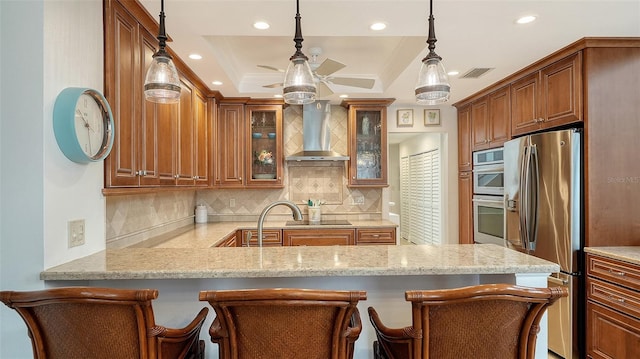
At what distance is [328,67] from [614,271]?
2397 millimetres

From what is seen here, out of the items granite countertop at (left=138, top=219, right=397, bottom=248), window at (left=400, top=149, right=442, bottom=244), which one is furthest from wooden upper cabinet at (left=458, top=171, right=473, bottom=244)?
granite countertop at (left=138, top=219, right=397, bottom=248)

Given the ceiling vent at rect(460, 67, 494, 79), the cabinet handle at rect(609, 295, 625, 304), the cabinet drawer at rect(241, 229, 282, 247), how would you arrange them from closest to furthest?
the cabinet handle at rect(609, 295, 625, 304)
the ceiling vent at rect(460, 67, 494, 79)
the cabinet drawer at rect(241, 229, 282, 247)

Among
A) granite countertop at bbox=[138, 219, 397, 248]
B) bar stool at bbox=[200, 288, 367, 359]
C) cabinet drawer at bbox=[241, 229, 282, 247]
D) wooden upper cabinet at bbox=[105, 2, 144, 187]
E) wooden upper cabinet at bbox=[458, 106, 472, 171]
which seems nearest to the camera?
bar stool at bbox=[200, 288, 367, 359]

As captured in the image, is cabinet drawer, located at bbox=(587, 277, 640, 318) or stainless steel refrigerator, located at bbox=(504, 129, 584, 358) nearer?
cabinet drawer, located at bbox=(587, 277, 640, 318)

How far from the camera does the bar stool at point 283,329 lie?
102cm

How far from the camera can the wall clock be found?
4.70 ft

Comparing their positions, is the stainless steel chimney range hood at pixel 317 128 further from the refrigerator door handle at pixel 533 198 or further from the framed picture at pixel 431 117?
the refrigerator door handle at pixel 533 198

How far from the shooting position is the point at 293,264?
1.40m

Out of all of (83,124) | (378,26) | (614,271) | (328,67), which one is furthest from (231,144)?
(614,271)

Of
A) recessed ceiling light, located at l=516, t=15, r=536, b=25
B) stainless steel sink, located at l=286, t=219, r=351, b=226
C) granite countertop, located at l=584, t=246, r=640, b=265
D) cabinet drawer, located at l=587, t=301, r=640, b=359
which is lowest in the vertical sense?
cabinet drawer, located at l=587, t=301, r=640, b=359

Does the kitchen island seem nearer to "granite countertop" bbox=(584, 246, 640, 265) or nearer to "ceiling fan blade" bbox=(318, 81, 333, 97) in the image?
"granite countertop" bbox=(584, 246, 640, 265)

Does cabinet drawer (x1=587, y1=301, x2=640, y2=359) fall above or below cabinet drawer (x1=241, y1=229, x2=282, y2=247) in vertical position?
below

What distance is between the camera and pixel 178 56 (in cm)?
272

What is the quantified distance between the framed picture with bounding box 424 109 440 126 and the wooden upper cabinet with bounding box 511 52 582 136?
47.8 inches
